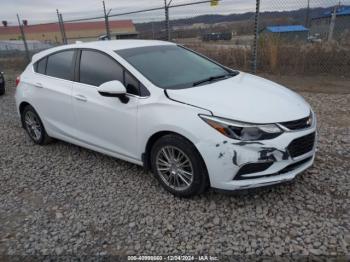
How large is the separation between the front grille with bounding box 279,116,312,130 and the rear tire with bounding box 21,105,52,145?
368 centimetres

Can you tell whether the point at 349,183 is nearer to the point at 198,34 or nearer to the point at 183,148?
the point at 183,148

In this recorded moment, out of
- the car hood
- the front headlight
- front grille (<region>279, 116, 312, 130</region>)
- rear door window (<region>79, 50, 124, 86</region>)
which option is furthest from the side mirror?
Result: front grille (<region>279, 116, 312, 130</region>)

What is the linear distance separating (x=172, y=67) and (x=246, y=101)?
1124 millimetres

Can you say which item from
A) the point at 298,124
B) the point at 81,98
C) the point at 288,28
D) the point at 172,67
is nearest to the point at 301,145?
the point at 298,124

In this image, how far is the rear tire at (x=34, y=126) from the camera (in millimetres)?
4629

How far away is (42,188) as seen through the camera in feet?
11.6

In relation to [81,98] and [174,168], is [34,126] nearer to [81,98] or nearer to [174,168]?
[81,98]

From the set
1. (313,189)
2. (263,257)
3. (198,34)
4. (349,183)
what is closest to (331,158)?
(349,183)

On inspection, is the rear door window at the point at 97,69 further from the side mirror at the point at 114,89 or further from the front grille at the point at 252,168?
the front grille at the point at 252,168

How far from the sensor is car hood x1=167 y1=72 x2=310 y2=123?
266 cm

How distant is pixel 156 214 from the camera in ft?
9.54

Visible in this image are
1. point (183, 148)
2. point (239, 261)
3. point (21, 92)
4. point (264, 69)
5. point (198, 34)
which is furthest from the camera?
point (198, 34)

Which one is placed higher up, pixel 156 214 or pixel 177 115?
pixel 177 115

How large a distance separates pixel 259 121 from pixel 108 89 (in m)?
1.60
